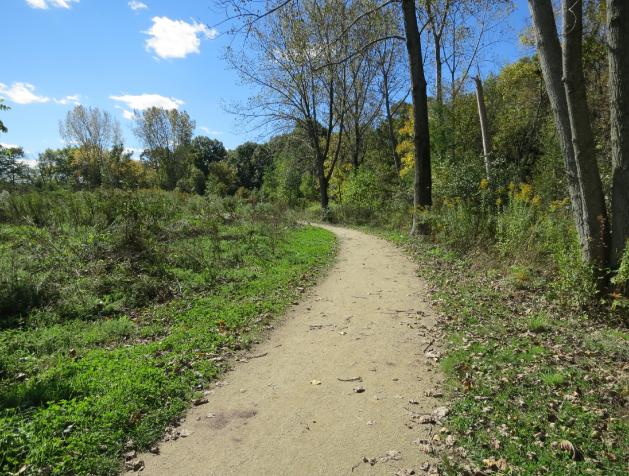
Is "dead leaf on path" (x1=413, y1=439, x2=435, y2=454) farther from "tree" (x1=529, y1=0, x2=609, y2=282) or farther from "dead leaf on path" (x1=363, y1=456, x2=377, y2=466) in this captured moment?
"tree" (x1=529, y1=0, x2=609, y2=282)

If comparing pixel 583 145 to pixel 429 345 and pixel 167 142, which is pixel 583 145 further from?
pixel 167 142

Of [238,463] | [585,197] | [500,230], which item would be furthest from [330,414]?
[500,230]

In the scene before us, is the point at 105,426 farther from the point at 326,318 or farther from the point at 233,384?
the point at 326,318

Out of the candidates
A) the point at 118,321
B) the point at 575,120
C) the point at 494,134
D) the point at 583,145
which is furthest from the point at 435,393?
the point at 494,134

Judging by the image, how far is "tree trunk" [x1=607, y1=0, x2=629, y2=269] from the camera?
6.00m

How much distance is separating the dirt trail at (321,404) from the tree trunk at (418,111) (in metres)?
7.59

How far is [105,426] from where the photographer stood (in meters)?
3.80

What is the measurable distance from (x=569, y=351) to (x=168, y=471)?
4.77 metres

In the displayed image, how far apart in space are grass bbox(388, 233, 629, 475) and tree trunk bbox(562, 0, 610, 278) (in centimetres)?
105

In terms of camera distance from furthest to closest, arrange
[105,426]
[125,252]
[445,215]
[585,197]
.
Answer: [445,215], [125,252], [585,197], [105,426]

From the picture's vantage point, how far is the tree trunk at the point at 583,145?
20.5 ft

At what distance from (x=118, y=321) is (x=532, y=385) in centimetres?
618

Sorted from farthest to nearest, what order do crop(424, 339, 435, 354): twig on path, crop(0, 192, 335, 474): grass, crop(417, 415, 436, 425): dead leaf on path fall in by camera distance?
crop(424, 339, 435, 354): twig on path < crop(417, 415, 436, 425): dead leaf on path < crop(0, 192, 335, 474): grass

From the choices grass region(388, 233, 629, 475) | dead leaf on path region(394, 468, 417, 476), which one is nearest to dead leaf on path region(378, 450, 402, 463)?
dead leaf on path region(394, 468, 417, 476)
